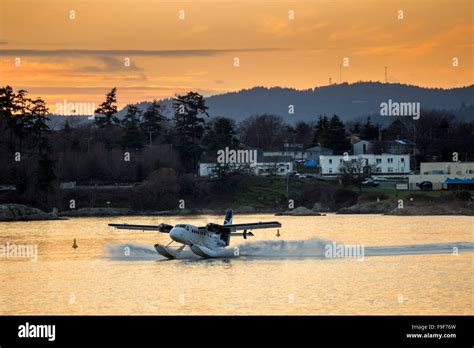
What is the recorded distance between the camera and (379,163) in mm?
163375

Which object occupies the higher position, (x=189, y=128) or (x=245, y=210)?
(x=189, y=128)

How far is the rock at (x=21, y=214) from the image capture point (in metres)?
114

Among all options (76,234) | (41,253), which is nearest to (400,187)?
(76,234)

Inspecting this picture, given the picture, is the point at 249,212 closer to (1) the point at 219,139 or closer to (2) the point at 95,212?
(2) the point at 95,212

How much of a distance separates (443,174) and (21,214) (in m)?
63.6

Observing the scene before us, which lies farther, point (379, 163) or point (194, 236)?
point (379, 163)

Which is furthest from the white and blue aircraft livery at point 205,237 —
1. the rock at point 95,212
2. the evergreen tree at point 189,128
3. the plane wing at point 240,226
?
the evergreen tree at point 189,128

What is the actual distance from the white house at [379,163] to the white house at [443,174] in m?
16.8

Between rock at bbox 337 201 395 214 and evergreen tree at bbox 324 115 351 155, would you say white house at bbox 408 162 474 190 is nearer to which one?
rock at bbox 337 201 395 214

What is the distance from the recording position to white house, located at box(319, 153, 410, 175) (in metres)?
160

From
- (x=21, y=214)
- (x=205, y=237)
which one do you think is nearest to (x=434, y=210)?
(x=21, y=214)

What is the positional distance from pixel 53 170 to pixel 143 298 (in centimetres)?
8331

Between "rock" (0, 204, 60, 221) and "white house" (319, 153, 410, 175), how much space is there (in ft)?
189
